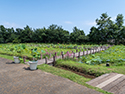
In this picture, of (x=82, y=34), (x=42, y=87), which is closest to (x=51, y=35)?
(x=82, y=34)

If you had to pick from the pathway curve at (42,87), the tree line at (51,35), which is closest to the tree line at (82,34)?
the tree line at (51,35)

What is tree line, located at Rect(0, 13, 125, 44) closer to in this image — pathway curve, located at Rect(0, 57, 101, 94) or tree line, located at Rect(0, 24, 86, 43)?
tree line, located at Rect(0, 24, 86, 43)

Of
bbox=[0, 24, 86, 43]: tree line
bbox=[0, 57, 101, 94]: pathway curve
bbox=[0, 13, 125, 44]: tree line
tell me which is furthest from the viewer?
bbox=[0, 24, 86, 43]: tree line

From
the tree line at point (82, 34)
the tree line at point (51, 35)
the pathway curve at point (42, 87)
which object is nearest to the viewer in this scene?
the pathway curve at point (42, 87)

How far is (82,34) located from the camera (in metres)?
34.8

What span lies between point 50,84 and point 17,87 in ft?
3.91

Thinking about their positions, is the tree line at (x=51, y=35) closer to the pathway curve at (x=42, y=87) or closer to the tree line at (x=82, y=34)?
the tree line at (x=82, y=34)

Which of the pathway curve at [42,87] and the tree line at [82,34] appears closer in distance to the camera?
the pathway curve at [42,87]

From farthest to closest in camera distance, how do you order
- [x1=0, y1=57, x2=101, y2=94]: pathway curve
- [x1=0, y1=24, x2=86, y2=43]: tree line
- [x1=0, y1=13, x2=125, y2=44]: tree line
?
[x1=0, y1=24, x2=86, y2=43]: tree line → [x1=0, y1=13, x2=125, y2=44]: tree line → [x1=0, y1=57, x2=101, y2=94]: pathway curve

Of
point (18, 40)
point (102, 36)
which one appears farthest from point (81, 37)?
point (18, 40)

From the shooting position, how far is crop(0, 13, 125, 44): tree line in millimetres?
27672

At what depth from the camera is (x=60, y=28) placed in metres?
35.2

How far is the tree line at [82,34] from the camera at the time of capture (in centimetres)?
2767

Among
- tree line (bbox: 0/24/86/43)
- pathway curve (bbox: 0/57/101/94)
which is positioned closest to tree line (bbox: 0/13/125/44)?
tree line (bbox: 0/24/86/43)
